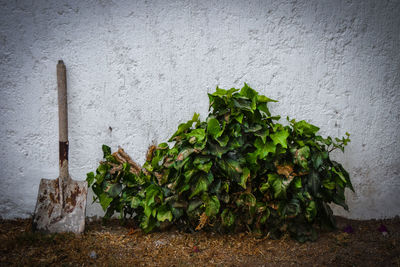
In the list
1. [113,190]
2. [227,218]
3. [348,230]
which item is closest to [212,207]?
[227,218]

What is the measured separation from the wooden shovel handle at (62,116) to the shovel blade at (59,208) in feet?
0.55

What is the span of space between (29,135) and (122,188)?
1.16 metres

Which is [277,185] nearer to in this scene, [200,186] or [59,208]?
[200,186]

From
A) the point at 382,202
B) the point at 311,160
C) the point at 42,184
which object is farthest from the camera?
the point at 382,202

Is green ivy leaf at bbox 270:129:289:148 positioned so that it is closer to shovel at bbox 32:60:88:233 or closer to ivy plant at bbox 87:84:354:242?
ivy plant at bbox 87:84:354:242

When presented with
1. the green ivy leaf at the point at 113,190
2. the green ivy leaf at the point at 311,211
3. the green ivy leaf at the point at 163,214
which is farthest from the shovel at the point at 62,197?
the green ivy leaf at the point at 311,211

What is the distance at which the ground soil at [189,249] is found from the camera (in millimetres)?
2062

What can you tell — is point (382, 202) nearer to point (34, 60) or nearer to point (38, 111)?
point (38, 111)

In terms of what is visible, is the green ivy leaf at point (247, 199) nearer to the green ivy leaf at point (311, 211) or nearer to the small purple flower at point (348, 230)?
the green ivy leaf at point (311, 211)

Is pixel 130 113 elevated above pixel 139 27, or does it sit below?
below

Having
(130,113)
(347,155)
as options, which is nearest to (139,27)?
(130,113)

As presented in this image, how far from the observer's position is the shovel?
2459 mm

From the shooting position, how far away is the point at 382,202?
2793 mm

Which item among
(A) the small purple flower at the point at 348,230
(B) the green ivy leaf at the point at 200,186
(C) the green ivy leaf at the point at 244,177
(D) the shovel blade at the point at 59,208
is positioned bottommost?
(A) the small purple flower at the point at 348,230
